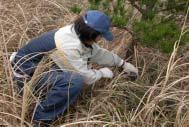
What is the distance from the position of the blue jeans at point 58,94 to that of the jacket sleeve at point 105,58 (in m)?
0.31

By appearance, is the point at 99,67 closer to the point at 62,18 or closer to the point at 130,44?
the point at 130,44

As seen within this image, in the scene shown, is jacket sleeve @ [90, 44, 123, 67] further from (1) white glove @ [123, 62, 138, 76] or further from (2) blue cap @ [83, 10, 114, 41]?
(2) blue cap @ [83, 10, 114, 41]

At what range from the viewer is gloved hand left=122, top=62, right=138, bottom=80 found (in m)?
3.56

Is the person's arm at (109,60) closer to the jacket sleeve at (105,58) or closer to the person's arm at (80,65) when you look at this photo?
the jacket sleeve at (105,58)

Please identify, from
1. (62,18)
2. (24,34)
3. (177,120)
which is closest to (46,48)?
→ (24,34)

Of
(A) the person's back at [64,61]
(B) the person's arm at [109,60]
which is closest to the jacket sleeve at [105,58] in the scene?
(B) the person's arm at [109,60]

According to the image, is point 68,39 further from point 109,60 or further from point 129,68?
point 129,68

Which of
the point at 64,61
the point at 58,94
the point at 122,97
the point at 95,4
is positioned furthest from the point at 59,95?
the point at 95,4

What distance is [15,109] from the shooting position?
3.17m

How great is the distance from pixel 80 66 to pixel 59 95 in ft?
0.71

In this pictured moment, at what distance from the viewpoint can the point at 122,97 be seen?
342cm

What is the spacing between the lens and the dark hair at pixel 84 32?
10.2 feet

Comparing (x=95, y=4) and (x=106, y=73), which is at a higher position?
(x=95, y=4)

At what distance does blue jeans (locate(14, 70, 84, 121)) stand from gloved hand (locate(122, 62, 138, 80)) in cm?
47
